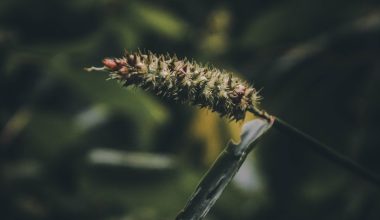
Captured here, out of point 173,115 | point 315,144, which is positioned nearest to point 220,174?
point 315,144

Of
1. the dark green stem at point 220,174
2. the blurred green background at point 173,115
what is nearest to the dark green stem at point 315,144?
the dark green stem at point 220,174

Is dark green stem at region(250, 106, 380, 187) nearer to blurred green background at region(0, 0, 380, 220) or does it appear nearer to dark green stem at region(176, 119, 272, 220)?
dark green stem at region(176, 119, 272, 220)

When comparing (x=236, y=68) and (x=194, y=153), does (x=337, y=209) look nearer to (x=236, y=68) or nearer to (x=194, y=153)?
(x=194, y=153)

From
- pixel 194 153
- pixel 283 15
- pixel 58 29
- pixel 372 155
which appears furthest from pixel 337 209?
pixel 58 29

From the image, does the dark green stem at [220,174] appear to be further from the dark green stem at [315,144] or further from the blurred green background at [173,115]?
the blurred green background at [173,115]

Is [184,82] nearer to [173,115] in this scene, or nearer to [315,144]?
[315,144]
